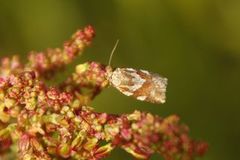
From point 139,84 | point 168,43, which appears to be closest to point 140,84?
point 139,84

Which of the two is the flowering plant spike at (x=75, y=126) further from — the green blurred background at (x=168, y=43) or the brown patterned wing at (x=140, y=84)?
the green blurred background at (x=168, y=43)

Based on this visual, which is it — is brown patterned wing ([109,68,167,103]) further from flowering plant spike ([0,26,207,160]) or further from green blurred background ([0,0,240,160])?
green blurred background ([0,0,240,160])

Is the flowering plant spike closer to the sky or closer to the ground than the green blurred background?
closer to the ground

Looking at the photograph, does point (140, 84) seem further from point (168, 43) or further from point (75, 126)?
point (168, 43)

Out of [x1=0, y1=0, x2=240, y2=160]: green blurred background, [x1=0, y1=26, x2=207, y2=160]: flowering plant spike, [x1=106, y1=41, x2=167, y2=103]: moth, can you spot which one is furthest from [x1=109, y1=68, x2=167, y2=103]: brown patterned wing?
[x1=0, y1=0, x2=240, y2=160]: green blurred background

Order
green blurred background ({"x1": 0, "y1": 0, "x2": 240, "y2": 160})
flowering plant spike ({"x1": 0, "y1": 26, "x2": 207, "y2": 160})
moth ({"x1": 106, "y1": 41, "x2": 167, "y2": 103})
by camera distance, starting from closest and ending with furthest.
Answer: flowering plant spike ({"x1": 0, "y1": 26, "x2": 207, "y2": 160}), moth ({"x1": 106, "y1": 41, "x2": 167, "y2": 103}), green blurred background ({"x1": 0, "y1": 0, "x2": 240, "y2": 160})

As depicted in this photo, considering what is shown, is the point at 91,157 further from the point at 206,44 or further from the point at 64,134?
the point at 206,44

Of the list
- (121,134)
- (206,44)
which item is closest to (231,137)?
(206,44)
